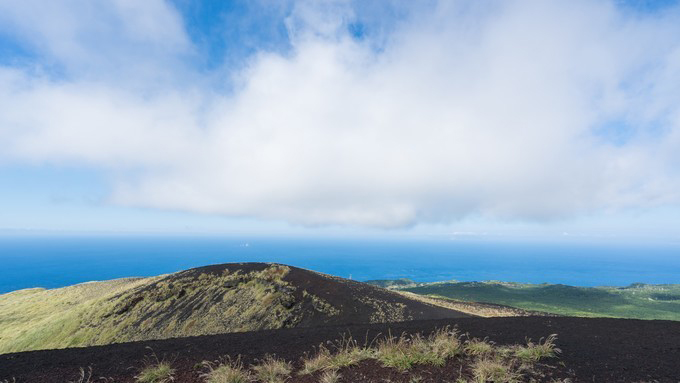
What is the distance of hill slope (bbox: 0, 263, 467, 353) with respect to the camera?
2452 cm

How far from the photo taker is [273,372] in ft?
25.8

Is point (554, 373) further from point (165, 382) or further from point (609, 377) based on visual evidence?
point (165, 382)

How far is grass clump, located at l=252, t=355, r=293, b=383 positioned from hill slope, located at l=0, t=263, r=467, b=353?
50.4ft

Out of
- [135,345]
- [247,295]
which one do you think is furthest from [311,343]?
[247,295]

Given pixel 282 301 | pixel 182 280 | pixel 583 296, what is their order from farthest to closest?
pixel 583 296 < pixel 182 280 < pixel 282 301

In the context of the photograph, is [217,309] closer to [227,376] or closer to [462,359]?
[227,376]

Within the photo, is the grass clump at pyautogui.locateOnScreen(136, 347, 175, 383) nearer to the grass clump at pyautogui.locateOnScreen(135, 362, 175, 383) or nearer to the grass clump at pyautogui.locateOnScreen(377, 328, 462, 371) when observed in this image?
the grass clump at pyautogui.locateOnScreen(135, 362, 175, 383)

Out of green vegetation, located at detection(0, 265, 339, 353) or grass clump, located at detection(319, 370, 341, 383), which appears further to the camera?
green vegetation, located at detection(0, 265, 339, 353)

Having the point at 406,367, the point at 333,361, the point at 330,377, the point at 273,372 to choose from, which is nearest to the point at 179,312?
the point at 273,372

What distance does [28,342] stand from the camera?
28688 mm

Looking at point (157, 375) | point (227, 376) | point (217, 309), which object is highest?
point (227, 376)

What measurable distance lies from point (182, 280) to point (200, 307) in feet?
21.4

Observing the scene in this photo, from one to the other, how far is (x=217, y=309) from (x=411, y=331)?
1992cm

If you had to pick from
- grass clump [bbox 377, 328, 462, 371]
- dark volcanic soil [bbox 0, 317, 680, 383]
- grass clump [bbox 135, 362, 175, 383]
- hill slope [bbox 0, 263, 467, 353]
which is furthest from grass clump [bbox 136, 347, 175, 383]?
hill slope [bbox 0, 263, 467, 353]
